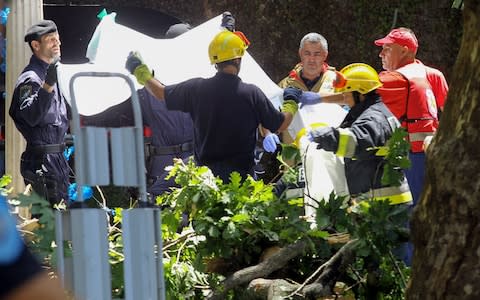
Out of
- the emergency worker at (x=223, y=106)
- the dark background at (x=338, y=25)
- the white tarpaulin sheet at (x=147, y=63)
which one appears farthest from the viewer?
the dark background at (x=338, y=25)

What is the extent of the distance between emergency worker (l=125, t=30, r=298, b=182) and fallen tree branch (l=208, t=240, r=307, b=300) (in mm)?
1780

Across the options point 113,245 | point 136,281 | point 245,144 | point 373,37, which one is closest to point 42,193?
point 245,144

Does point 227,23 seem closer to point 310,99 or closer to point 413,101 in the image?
point 310,99

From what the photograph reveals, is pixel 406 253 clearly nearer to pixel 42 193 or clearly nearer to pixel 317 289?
pixel 317 289

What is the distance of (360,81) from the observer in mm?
6984

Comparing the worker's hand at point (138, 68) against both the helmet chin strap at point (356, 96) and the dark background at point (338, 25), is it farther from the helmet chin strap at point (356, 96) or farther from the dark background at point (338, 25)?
the dark background at point (338, 25)

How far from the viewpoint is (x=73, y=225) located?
13.4 ft

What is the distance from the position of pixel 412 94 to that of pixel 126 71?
205 cm

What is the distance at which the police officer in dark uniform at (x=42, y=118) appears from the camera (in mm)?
8180

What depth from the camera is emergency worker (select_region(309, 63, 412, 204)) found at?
638cm

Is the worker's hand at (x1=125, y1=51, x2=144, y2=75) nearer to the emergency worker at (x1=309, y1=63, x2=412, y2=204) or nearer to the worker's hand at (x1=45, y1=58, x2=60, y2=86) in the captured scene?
the worker's hand at (x1=45, y1=58, x2=60, y2=86)

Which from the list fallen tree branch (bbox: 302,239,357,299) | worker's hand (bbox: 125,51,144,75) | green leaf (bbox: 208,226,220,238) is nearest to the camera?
fallen tree branch (bbox: 302,239,357,299)

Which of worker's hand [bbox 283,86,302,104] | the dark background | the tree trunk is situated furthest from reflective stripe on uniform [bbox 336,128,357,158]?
the dark background

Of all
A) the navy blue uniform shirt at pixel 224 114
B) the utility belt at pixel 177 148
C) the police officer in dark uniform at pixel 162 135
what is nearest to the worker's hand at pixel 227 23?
the police officer in dark uniform at pixel 162 135
